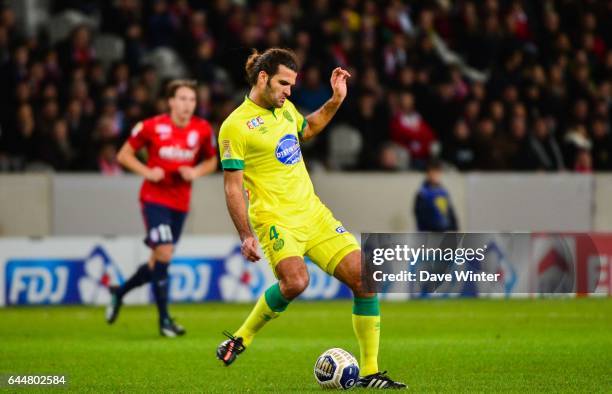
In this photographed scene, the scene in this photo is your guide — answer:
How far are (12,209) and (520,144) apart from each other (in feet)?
25.1

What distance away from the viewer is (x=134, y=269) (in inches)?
651

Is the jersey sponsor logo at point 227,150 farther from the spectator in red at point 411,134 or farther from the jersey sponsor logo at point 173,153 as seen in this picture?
the spectator in red at point 411,134

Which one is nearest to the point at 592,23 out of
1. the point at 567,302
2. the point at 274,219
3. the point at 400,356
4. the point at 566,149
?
the point at 566,149

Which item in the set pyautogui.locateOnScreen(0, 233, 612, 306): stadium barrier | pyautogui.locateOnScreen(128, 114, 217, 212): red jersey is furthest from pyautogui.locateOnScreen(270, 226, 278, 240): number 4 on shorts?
pyautogui.locateOnScreen(0, 233, 612, 306): stadium barrier

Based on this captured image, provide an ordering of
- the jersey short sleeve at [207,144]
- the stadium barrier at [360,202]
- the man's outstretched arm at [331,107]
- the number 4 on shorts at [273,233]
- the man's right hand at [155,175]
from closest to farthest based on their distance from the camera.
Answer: the number 4 on shorts at [273,233] → the man's outstretched arm at [331,107] → the man's right hand at [155,175] → the jersey short sleeve at [207,144] → the stadium barrier at [360,202]

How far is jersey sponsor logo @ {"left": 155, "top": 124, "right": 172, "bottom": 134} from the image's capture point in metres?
12.7

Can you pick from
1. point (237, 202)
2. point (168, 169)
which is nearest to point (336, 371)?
point (237, 202)

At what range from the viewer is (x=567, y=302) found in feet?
54.6

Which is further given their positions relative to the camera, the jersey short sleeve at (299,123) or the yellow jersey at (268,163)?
the jersey short sleeve at (299,123)

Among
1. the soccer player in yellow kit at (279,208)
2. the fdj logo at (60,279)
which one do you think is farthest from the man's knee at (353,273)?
the fdj logo at (60,279)

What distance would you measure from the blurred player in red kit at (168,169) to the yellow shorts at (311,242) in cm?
384

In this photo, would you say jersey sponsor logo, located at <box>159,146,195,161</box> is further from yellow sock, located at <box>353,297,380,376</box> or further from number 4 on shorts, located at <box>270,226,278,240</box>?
yellow sock, located at <box>353,297,380,376</box>

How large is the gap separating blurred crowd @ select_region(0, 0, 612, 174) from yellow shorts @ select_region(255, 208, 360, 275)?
934 cm

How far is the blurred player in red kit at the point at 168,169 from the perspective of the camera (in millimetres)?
12469
